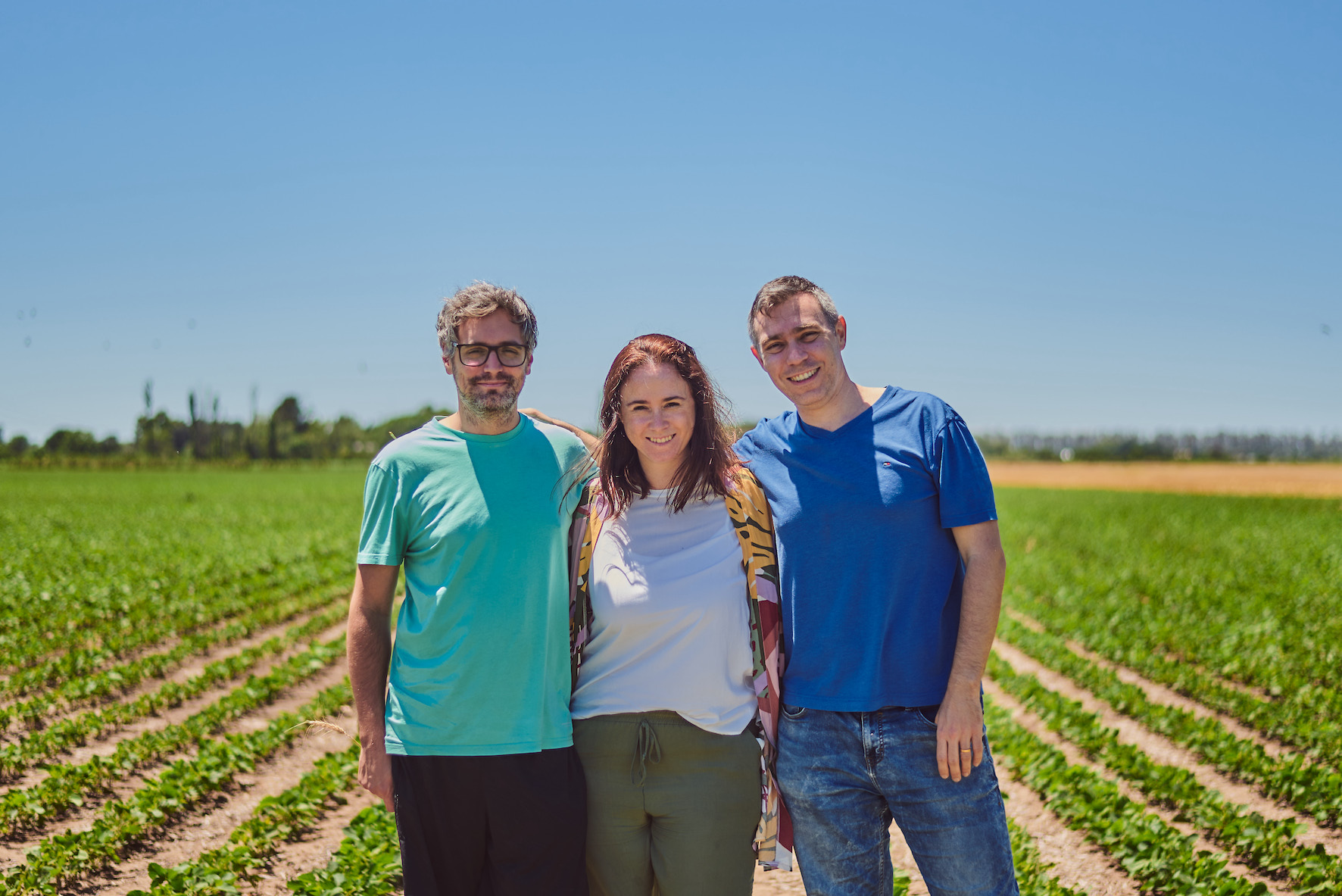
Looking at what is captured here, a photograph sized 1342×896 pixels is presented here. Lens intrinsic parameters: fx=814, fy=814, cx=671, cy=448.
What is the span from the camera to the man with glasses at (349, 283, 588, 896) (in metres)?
2.43

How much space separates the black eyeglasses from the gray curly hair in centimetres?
6

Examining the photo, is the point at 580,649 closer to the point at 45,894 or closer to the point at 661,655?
the point at 661,655

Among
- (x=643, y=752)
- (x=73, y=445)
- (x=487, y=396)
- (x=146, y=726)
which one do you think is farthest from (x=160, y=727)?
(x=73, y=445)

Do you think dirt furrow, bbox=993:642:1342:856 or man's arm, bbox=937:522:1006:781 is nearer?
man's arm, bbox=937:522:1006:781

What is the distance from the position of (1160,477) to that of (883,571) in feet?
263

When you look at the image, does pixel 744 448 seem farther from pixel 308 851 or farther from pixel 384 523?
pixel 308 851

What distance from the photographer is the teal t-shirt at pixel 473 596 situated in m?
2.45

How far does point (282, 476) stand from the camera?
65938mm

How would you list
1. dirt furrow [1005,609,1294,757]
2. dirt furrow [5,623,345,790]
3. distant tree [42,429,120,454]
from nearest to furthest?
dirt furrow [5,623,345,790]
dirt furrow [1005,609,1294,757]
distant tree [42,429,120,454]

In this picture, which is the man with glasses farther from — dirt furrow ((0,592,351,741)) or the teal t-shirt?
dirt furrow ((0,592,351,741))

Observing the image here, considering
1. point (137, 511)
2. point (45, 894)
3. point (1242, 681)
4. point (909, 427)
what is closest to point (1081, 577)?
point (1242, 681)

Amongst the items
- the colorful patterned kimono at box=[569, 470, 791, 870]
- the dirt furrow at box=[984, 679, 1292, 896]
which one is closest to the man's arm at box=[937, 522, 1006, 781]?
the colorful patterned kimono at box=[569, 470, 791, 870]

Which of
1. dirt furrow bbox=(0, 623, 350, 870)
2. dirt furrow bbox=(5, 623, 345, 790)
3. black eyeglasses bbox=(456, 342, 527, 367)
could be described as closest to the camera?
black eyeglasses bbox=(456, 342, 527, 367)

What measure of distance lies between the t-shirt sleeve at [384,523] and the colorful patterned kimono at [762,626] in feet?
1.79
